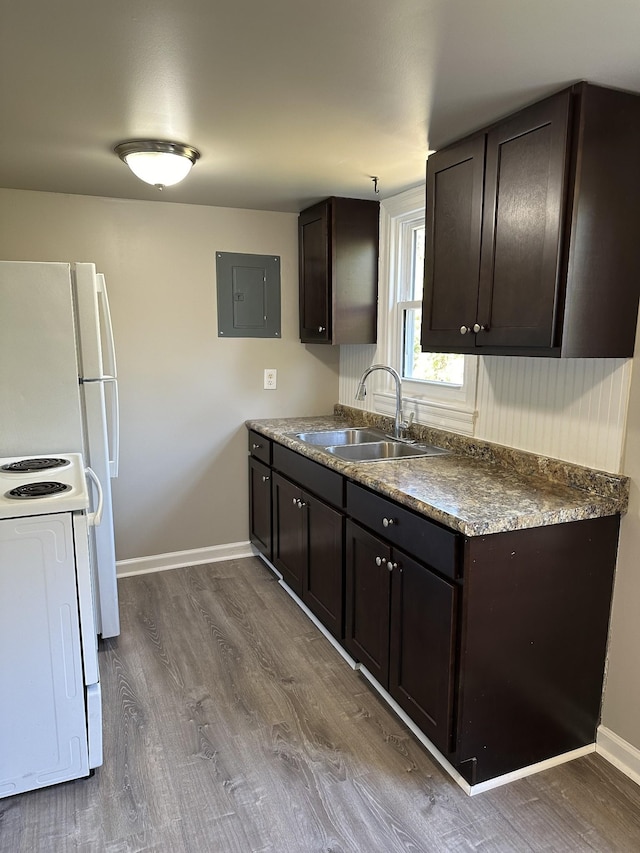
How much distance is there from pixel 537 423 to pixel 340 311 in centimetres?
140

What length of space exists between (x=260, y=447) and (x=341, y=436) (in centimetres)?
49

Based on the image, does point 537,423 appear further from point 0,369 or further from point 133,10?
point 0,369

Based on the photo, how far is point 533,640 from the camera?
179 cm

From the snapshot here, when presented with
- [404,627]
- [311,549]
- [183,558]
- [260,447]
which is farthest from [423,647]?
[183,558]

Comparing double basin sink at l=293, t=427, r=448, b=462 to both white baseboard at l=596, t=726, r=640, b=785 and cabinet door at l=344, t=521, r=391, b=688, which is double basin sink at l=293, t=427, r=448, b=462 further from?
white baseboard at l=596, t=726, r=640, b=785

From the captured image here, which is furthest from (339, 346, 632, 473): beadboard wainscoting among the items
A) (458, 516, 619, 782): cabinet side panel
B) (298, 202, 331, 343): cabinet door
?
(298, 202, 331, 343): cabinet door

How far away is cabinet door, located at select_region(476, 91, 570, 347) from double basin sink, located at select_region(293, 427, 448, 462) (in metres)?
0.83

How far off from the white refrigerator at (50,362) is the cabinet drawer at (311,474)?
2.99ft

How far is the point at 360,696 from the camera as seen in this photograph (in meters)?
2.30

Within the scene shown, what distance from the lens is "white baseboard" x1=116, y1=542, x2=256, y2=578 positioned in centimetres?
341

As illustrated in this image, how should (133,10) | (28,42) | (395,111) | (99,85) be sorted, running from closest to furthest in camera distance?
(133,10), (28,42), (99,85), (395,111)

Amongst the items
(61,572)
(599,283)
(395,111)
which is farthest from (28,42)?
(599,283)

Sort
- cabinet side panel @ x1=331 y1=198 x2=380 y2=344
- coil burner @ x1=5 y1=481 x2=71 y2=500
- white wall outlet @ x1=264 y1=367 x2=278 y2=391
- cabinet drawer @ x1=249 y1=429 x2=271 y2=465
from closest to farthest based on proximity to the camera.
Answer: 1. coil burner @ x1=5 y1=481 x2=71 y2=500
2. cabinet side panel @ x1=331 y1=198 x2=380 y2=344
3. cabinet drawer @ x1=249 y1=429 x2=271 y2=465
4. white wall outlet @ x1=264 y1=367 x2=278 y2=391

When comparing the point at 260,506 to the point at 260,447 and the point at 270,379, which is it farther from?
the point at 270,379
